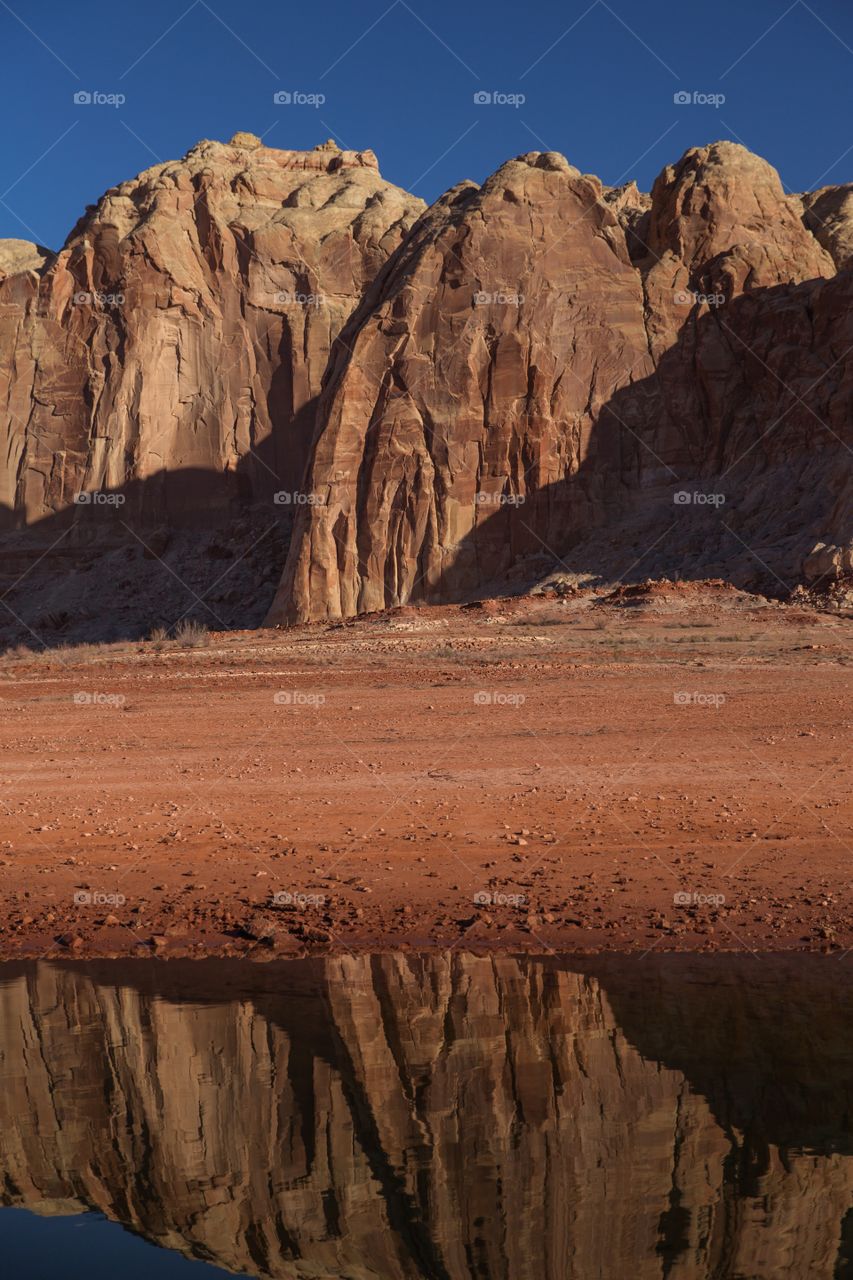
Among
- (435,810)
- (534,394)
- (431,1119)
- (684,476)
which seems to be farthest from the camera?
(534,394)

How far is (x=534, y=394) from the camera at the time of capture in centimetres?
4447

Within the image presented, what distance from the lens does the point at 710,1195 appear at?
5.01m

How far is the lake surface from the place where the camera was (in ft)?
15.6

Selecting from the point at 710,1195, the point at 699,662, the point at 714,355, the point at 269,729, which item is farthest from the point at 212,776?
the point at 714,355

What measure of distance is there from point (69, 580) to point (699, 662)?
4160 centimetres

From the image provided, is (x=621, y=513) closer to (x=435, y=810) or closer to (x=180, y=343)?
(x=180, y=343)

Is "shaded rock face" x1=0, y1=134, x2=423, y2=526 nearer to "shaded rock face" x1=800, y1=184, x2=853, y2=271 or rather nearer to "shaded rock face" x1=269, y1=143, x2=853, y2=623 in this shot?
"shaded rock face" x1=269, y1=143, x2=853, y2=623

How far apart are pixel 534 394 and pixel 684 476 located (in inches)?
229

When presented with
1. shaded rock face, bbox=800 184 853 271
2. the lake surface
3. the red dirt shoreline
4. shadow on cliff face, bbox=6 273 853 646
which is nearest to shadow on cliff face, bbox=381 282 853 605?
shadow on cliff face, bbox=6 273 853 646

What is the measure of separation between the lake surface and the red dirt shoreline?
2.46 ft

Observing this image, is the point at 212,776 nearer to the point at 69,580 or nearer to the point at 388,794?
the point at 388,794

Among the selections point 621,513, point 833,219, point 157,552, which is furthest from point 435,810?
point 833,219

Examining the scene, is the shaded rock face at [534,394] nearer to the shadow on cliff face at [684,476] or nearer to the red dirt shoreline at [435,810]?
the shadow on cliff face at [684,476]

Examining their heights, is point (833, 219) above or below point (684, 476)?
above
